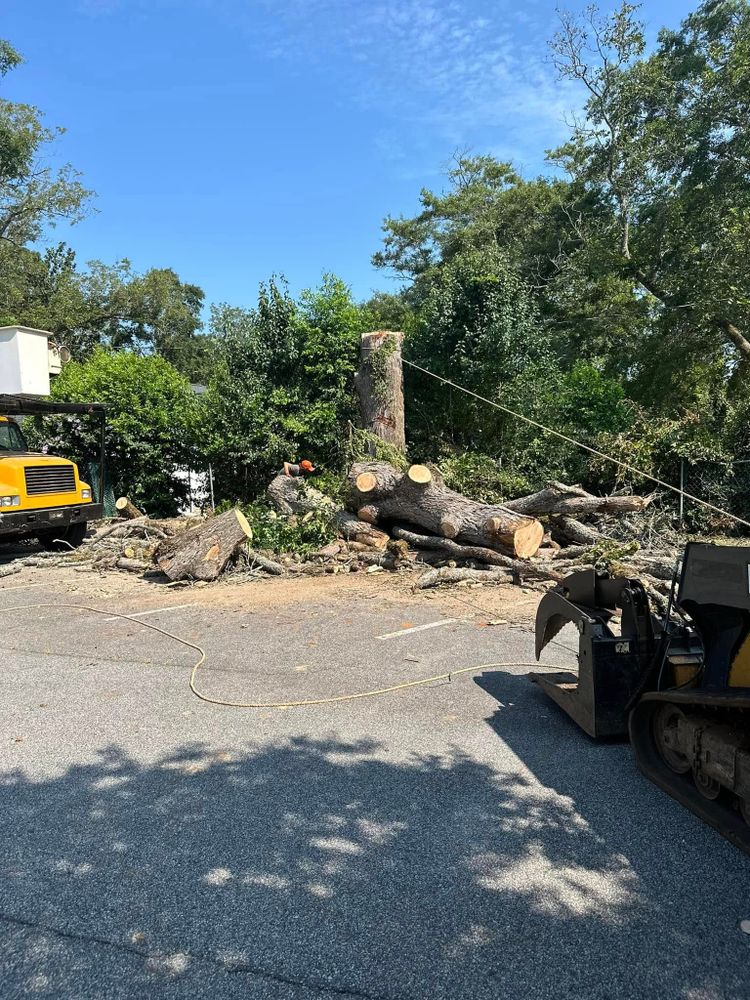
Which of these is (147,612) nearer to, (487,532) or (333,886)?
(487,532)

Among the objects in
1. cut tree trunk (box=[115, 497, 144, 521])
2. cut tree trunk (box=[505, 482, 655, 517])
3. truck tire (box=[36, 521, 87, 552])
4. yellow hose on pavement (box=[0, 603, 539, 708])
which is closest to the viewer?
yellow hose on pavement (box=[0, 603, 539, 708])

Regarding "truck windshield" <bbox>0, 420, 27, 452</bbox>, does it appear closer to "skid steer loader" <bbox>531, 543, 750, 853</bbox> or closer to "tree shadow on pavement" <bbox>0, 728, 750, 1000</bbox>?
"tree shadow on pavement" <bbox>0, 728, 750, 1000</bbox>

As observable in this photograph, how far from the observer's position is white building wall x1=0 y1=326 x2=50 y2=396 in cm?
1399

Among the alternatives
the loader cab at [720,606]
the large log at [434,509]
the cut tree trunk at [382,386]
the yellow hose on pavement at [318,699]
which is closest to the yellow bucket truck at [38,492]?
the large log at [434,509]

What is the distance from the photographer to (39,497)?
10.9 metres

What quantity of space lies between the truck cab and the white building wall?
275cm

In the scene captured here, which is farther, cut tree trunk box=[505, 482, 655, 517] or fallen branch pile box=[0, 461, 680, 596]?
cut tree trunk box=[505, 482, 655, 517]

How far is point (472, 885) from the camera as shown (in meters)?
2.59

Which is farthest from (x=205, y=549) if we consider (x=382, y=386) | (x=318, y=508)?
(x=382, y=386)

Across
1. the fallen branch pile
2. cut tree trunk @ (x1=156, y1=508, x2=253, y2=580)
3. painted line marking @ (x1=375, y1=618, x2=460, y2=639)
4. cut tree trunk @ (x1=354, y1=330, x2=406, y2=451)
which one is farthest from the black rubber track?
cut tree trunk @ (x1=354, y1=330, x2=406, y2=451)

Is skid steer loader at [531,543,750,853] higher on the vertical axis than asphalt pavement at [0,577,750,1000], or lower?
higher

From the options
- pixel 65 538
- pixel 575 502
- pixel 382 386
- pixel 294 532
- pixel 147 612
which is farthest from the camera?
pixel 382 386

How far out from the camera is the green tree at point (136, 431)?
15344mm

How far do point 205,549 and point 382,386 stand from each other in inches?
206
